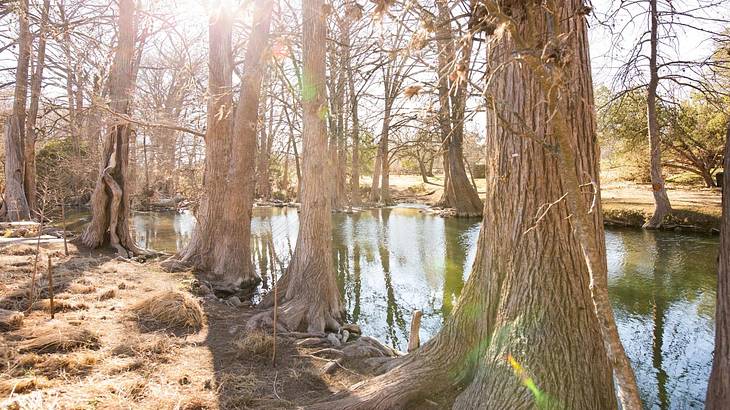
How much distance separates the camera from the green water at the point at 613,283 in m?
5.45

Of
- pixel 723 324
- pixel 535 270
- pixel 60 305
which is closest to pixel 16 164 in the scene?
pixel 60 305

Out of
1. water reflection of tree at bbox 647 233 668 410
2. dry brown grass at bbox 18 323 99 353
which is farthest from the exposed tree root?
water reflection of tree at bbox 647 233 668 410

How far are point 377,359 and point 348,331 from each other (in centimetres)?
169

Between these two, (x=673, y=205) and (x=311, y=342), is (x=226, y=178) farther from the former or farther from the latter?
(x=673, y=205)

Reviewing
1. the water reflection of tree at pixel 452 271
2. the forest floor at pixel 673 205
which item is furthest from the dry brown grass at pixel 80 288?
the forest floor at pixel 673 205

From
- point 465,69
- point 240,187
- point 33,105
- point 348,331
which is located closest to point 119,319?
point 348,331

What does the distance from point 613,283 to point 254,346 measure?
7.47 m

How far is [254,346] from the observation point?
4.52 metres

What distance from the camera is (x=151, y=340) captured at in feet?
15.0

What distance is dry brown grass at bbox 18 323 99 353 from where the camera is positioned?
3.90 meters

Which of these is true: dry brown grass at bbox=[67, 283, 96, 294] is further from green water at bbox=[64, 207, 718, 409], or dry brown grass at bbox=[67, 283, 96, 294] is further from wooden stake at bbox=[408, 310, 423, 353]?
wooden stake at bbox=[408, 310, 423, 353]

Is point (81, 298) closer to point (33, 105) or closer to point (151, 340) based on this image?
point (151, 340)

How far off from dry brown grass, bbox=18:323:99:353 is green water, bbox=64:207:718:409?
2037mm

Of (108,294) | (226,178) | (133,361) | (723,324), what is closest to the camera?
(723,324)
